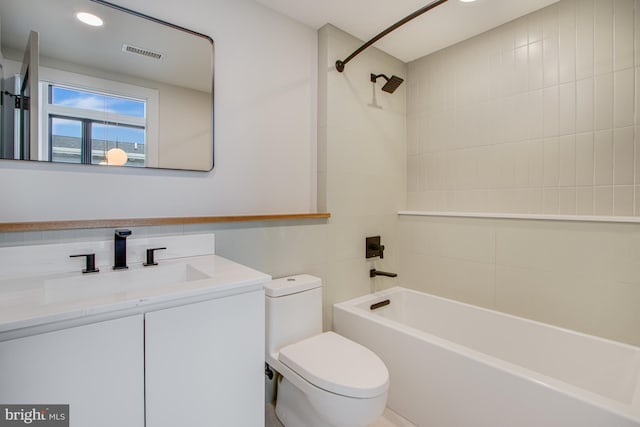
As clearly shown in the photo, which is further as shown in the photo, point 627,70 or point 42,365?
point 627,70

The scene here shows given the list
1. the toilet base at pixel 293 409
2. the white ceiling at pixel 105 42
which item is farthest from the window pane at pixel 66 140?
the toilet base at pixel 293 409

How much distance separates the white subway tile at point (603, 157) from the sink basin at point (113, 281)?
205 cm

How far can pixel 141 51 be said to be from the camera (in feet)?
4.72

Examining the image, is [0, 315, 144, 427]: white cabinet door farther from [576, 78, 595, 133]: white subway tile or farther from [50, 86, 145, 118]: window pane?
[576, 78, 595, 133]: white subway tile

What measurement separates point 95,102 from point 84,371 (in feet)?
3.60

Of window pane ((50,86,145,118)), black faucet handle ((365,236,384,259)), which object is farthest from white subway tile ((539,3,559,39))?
window pane ((50,86,145,118))

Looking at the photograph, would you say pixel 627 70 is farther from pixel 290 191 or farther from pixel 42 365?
pixel 42 365

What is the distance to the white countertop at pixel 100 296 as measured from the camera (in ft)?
2.42

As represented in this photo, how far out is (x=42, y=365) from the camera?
2.44 ft

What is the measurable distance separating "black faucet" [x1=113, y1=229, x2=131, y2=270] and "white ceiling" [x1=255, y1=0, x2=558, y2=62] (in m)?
1.52

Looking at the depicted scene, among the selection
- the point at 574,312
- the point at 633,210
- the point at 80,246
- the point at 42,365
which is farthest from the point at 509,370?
the point at 80,246

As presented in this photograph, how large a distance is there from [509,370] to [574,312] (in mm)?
745

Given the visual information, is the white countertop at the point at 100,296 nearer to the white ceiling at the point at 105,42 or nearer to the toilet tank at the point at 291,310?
the toilet tank at the point at 291,310

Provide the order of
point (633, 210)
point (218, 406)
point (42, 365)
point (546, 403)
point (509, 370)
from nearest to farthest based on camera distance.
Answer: point (42, 365) < point (218, 406) < point (546, 403) < point (509, 370) < point (633, 210)
